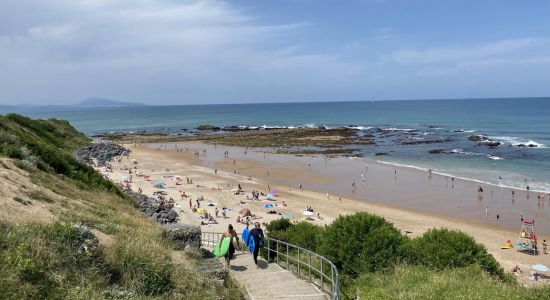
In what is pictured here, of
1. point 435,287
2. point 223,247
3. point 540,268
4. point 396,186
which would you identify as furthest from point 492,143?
point 223,247

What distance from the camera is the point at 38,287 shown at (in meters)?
5.61

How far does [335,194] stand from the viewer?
113ft

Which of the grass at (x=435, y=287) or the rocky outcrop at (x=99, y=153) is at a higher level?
the grass at (x=435, y=287)

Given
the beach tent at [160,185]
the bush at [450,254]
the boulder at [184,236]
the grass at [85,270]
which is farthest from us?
the beach tent at [160,185]

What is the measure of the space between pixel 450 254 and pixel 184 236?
24.5ft

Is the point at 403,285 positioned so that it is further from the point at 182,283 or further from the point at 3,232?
the point at 3,232

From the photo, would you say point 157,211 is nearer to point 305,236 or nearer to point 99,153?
point 305,236

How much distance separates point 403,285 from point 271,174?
34.3m

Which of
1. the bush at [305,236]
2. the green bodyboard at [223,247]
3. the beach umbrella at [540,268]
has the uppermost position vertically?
the green bodyboard at [223,247]

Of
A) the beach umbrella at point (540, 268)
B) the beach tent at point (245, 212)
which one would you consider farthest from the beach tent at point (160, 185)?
the beach umbrella at point (540, 268)

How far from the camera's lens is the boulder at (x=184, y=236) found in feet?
33.9

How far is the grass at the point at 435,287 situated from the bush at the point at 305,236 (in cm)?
376

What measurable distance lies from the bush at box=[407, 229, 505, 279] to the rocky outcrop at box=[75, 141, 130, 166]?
4040 centimetres

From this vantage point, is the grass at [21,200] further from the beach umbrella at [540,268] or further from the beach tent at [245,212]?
the beach umbrella at [540,268]
